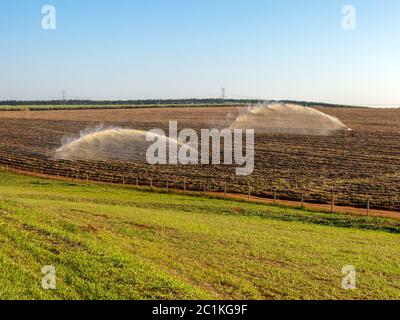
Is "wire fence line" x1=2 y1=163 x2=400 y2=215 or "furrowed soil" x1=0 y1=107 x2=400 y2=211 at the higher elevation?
"furrowed soil" x1=0 y1=107 x2=400 y2=211

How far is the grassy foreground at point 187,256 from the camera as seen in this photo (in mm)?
13102

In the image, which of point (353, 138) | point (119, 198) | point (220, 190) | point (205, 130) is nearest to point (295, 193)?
point (220, 190)

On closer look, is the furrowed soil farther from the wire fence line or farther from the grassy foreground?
the grassy foreground

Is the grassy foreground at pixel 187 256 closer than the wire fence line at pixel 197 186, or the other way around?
the grassy foreground at pixel 187 256

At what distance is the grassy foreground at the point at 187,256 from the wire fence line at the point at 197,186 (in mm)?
9042

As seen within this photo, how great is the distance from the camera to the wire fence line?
36.8m

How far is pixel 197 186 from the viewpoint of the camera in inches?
1695

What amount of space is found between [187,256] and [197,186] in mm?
25663

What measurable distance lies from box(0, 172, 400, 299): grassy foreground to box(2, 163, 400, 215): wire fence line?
29.7 feet

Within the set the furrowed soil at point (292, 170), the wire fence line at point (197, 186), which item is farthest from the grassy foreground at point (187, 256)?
the furrowed soil at point (292, 170)

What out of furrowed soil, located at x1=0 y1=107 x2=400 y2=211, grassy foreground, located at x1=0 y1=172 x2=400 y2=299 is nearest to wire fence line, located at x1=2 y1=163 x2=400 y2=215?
furrowed soil, located at x1=0 y1=107 x2=400 y2=211

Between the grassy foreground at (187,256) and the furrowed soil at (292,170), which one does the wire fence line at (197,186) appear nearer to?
the furrowed soil at (292,170)
